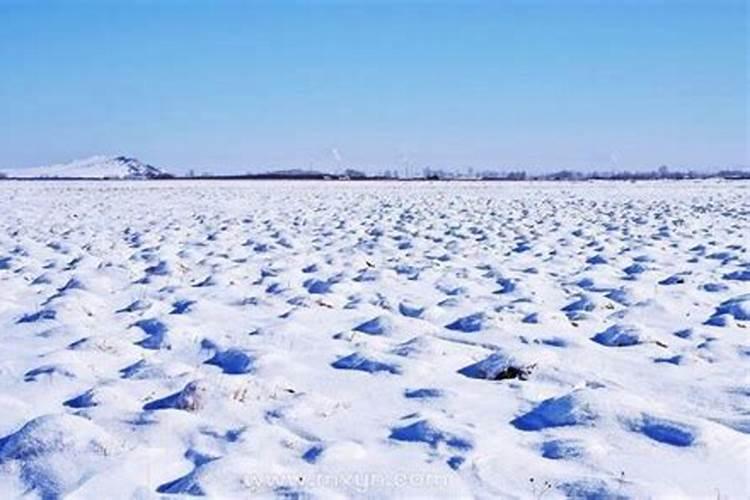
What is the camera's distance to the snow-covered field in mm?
3695

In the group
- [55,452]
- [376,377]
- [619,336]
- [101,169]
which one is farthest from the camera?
[101,169]

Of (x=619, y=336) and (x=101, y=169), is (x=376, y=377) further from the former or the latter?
(x=101, y=169)

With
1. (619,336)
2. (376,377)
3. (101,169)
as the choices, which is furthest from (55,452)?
(101,169)

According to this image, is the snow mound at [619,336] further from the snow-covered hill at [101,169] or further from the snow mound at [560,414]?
the snow-covered hill at [101,169]

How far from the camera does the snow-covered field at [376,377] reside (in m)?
3.70

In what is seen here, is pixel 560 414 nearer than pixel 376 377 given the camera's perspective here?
Yes

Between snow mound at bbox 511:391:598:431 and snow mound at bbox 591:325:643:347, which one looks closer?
snow mound at bbox 511:391:598:431

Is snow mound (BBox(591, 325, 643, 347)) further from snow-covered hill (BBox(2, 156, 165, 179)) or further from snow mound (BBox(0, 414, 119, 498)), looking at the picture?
snow-covered hill (BBox(2, 156, 165, 179))

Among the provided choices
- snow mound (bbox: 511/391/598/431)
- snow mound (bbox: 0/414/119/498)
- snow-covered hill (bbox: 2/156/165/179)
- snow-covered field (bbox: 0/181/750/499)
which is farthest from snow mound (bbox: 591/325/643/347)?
snow-covered hill (bbox: 2/156/165/179)

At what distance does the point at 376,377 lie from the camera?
5203 mm

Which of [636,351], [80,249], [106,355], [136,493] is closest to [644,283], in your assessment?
[636,351]

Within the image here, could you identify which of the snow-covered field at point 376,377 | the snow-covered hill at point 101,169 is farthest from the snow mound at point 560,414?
the snow-covered hill at point 101,169

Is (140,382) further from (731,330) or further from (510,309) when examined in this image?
(731,330)

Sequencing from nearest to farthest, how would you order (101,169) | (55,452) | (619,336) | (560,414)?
(55,452), (560,414), (619,336), (101,169)
